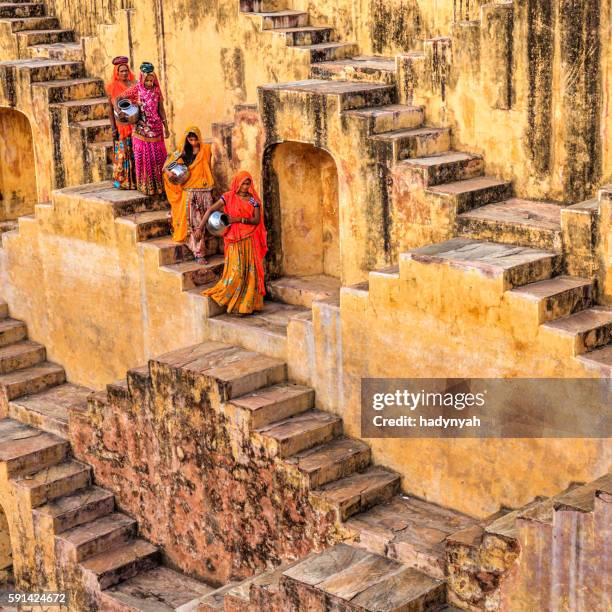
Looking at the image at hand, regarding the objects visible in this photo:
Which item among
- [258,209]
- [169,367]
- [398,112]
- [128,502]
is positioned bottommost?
[128,502]

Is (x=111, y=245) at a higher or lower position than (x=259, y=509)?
higher

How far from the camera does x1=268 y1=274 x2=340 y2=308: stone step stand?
1509 cm

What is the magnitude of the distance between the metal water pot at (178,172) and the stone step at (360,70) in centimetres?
163

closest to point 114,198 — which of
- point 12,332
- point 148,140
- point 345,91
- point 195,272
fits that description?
point 148,140

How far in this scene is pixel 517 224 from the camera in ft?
42.5

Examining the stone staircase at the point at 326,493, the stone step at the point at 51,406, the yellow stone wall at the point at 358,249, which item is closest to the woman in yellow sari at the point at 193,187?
the yellow stone wall at the point at 358,249

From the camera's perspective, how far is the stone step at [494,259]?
1220 cm

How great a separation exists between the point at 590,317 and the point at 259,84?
534 centimetres

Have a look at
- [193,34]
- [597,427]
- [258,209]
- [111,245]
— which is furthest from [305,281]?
[597,427]

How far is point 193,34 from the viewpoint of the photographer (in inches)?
657

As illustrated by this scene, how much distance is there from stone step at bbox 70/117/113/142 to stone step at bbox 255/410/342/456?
16.5ft

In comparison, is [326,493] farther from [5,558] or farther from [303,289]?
[5,558]

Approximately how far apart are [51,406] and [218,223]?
3.30m

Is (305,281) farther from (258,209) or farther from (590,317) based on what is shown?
(590,317)
